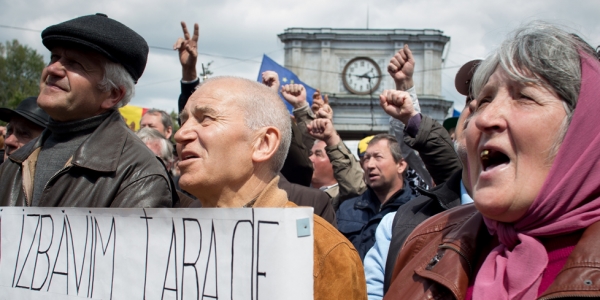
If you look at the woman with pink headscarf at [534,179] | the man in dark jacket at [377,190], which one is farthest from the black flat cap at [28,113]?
→ the woman with pink headscarf at [534,179]

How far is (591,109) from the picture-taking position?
5.52 feet

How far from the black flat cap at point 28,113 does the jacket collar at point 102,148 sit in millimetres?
1605

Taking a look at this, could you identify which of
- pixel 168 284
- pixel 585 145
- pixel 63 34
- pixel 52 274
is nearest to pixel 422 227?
pixel 585 145

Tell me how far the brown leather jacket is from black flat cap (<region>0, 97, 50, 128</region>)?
3.51m

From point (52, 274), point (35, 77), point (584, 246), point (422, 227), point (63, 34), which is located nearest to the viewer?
point (584, 246)

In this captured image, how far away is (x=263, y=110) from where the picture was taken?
249 centimetres

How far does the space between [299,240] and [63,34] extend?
1.85 meters

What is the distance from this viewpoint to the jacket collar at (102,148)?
2822 mm

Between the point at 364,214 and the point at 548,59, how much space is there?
10.4ft

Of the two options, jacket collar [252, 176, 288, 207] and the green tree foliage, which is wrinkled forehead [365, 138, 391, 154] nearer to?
jacket collar [252, 176, 288, 207]

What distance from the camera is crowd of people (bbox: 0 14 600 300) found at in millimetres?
1698

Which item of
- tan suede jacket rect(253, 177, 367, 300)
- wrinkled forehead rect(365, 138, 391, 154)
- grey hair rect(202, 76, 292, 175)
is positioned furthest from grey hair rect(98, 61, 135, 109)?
wrinkled forehead rect(365, 138, 391, 154)

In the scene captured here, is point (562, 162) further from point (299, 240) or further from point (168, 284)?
point (168, 284)

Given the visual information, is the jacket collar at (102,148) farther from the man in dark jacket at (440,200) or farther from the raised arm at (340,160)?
the raised arm at (340,160)
